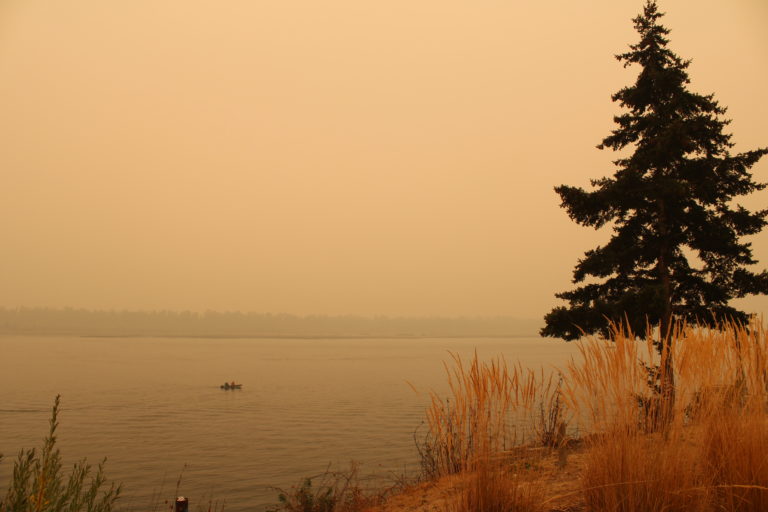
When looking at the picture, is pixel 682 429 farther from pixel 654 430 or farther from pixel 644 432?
pixel 644 432

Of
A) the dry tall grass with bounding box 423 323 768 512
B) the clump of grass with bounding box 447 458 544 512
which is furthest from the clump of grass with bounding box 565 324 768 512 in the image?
the clump of grass with bounding box 447 458 544 512

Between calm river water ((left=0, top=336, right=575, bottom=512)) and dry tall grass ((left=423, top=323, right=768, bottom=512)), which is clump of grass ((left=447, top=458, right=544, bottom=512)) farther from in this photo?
calm river water ((left=0, top=336, right=575, bottom=512))

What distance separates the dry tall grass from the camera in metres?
4.21

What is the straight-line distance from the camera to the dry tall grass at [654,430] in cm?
421

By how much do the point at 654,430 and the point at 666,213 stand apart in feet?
38.0

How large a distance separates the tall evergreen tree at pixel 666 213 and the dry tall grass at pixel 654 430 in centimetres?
892

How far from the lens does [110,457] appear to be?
60.9ft

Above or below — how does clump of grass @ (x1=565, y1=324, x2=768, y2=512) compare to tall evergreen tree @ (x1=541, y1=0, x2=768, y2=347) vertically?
below

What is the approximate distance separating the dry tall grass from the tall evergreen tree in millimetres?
8917

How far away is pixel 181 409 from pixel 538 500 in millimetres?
29603

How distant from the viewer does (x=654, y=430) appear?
469 centimetres

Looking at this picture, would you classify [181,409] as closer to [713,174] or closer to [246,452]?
[246,452]

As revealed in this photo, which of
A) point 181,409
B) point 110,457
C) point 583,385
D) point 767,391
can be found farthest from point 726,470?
point 181,409

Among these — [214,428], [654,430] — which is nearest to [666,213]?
[654,430]
